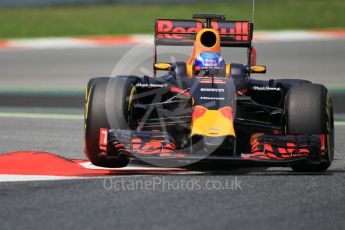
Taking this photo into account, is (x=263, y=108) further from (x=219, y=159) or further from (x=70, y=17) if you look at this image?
(x=70, y=17)

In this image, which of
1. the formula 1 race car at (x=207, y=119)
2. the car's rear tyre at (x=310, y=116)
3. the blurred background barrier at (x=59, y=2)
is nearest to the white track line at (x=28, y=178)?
the formula 1 race car at (x=207, y=119)

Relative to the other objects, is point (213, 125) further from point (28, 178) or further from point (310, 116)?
point (28, 178)

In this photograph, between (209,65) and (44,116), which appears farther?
(44,116)

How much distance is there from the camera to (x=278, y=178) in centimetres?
788

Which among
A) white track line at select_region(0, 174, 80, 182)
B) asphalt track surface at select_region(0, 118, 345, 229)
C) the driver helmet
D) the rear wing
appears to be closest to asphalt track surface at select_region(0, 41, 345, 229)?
asphalt track surface at select_region(0, 118, 345, 229)

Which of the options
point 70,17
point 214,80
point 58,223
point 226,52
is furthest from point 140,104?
point 70,17

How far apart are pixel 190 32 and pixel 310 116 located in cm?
253

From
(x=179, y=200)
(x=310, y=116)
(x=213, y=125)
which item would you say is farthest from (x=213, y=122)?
(x=179, y=200)

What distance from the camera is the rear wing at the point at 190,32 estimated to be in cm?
1045

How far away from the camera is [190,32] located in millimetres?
10445

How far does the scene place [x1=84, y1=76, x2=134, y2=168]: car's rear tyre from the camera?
8258 millimetres

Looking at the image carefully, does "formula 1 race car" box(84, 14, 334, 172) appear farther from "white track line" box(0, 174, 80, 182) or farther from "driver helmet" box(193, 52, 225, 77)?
"white track line" box(0, 174, 80, 182)

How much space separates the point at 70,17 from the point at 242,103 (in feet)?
54.4

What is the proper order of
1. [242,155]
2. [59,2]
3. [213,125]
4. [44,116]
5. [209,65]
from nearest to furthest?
[242,155] → [213,125] → [209,65] → [44,116] → [59,2]
